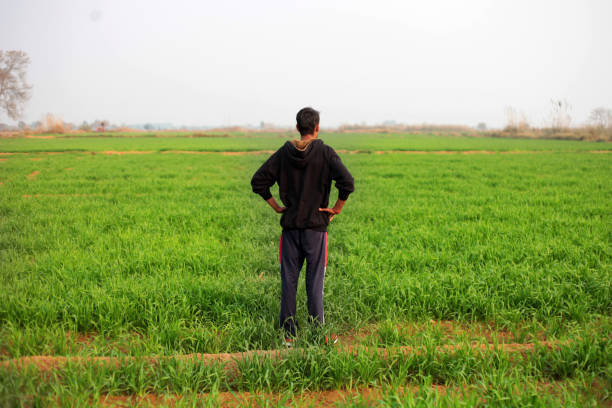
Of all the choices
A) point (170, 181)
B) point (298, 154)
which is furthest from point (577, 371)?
point (170, 181)

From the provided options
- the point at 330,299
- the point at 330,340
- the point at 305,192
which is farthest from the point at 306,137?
the point at 330,299

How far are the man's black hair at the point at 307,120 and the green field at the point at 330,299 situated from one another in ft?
5.66

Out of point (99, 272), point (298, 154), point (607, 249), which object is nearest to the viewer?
point (298, 154)

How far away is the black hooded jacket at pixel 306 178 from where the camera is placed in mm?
2990

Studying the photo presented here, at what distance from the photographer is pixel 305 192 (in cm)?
302

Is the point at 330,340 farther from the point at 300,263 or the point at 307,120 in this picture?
the point at 307,120

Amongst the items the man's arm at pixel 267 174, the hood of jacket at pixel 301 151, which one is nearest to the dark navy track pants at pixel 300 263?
the man's arm at pixel 267 174

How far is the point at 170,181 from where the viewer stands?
12.9 metres

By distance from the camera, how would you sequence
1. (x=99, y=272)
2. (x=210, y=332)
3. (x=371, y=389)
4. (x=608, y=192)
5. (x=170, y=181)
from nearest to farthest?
(x=371, y=389) < (x=210, y=332) < (x=99, y=272) < (x=608, y=192) < (x=170, y=181)

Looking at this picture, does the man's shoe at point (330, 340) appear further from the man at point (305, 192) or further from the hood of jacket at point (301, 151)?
the hood of jacket at point (301, 151)

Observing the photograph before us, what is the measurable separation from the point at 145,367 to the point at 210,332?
28.9 inches

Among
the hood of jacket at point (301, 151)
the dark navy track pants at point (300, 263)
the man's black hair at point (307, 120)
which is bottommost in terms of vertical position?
the dark navy track pants at point (300, 263)

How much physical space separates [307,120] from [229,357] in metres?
2.00

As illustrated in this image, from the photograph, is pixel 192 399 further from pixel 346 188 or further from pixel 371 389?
pixel 346 188
